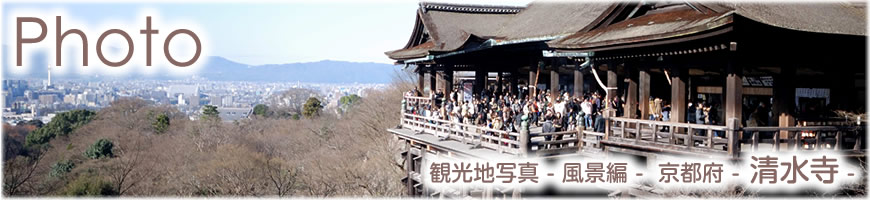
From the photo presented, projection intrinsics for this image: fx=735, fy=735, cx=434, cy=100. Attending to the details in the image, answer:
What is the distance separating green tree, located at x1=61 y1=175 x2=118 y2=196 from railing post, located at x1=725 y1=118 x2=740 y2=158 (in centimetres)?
3231

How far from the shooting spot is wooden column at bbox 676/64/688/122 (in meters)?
13.2

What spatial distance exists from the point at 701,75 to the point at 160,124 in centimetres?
5255

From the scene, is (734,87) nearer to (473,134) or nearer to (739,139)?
(739,139)

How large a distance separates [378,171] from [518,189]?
21095 mm

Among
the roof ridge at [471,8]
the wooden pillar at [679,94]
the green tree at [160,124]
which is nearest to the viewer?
the wooden pillar at [679,94]

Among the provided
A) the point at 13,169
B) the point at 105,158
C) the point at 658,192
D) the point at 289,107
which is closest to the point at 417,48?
the point at 658,192

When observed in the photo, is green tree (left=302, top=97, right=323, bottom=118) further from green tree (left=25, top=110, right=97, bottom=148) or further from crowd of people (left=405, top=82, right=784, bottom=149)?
crowd of people (left=405, top=82, right=784, bottom=149)

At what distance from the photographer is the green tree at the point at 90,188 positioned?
35562mm

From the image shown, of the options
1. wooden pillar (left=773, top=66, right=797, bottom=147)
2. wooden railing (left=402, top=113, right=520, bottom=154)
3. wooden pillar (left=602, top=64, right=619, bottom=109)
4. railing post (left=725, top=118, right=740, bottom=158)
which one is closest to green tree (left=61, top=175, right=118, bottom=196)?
wooden railing (left=402, top=113, right=520, bottom=154)

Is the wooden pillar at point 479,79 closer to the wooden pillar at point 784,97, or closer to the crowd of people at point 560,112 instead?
the crowd of people at point 560,112

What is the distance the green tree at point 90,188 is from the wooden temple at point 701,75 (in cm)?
2329

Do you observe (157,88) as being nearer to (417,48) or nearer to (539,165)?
(417,48)

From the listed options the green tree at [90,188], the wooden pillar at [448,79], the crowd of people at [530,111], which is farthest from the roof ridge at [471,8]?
the green tree at [90,188]

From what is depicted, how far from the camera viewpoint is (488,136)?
14.9m
